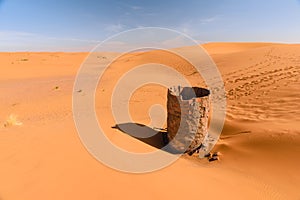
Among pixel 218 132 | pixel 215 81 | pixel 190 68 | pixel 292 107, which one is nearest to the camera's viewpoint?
pixel 218 132

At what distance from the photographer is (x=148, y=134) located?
18.4 feet

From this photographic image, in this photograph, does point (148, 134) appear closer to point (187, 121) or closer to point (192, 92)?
point (187, 121)

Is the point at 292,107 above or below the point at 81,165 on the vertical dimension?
above

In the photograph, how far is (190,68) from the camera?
19.0m

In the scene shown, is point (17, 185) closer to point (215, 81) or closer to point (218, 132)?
point (218, 132)

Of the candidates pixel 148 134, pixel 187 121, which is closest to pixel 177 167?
pixel 187 121

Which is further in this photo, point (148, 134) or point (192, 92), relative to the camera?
point (192, 92)

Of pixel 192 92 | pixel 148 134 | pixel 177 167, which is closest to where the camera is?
pixel 177 167

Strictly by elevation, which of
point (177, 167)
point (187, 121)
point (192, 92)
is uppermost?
point (192, 92)

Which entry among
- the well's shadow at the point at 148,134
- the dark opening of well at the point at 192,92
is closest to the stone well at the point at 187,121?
the well's shadow at the point at 148,134

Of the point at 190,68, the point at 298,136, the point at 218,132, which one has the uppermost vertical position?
the point at 190,68

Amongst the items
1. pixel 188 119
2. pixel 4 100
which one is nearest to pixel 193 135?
pixel 188 119

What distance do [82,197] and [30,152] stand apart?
1.54 meters

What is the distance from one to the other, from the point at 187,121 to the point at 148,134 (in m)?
1.44
